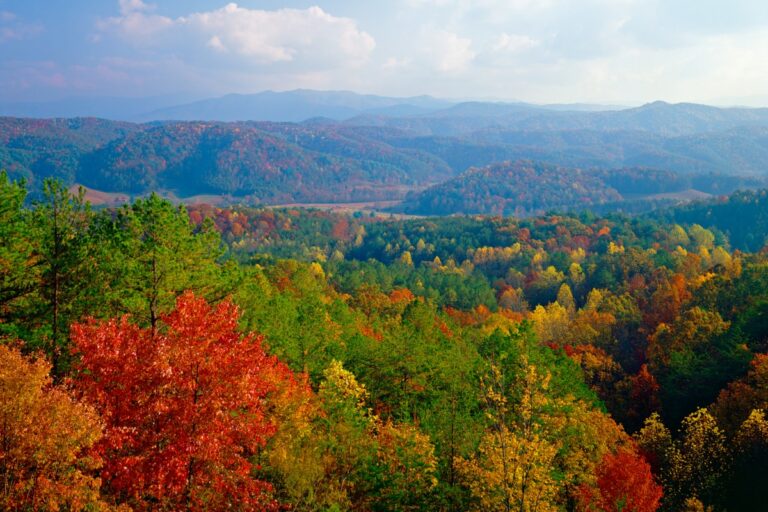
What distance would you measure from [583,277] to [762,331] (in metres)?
74.4

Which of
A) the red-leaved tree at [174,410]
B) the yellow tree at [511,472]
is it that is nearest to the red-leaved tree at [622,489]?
the yellow tree at [511,472]

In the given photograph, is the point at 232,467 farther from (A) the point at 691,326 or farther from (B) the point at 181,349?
(A) the point at 691,326

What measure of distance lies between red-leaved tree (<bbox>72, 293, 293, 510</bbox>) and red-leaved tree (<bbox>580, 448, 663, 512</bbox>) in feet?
61.8

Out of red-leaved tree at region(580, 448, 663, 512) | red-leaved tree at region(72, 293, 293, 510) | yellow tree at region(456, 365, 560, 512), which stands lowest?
red-leaved tree at region(580, 448, 663, 512)

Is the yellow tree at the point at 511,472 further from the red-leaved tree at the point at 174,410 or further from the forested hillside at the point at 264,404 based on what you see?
the red-leaved tree at the point at 174,410

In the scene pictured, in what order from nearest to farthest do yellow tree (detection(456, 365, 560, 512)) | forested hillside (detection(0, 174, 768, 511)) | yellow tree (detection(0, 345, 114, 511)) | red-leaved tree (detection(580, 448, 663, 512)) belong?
yellow tree (detection(0, 345, 114, 511)), forested hillside (detection(0, 174, 768, 511)), yellow tree (detection(456, 365, 560, 512)), red-leaved tree (detection(580, 448, 663, 512))

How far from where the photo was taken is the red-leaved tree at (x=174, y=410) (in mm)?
16125

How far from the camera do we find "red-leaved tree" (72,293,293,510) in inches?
635

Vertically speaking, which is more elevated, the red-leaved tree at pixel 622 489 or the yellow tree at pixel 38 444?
the yellow tree at pixel 38 444

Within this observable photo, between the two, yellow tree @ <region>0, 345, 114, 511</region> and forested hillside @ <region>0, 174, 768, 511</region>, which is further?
forested hillside @ <region>0, 174, 768, 511</region>

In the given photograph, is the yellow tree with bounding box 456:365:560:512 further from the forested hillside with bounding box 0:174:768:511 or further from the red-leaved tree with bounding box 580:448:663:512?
the red-leaved tree with bounding box 580:448:663:512

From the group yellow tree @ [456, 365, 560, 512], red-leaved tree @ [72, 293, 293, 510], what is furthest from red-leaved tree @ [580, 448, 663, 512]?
red-leaved tree @ [72, 293, 293, 510]

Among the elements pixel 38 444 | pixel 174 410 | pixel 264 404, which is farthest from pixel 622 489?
pixel 38 444

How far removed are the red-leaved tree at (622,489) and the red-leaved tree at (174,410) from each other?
18831mm
